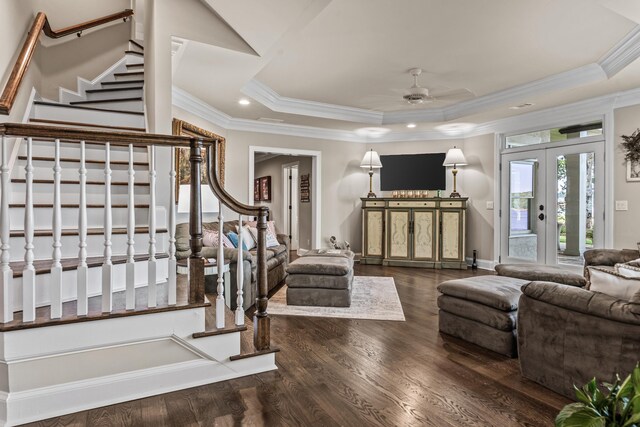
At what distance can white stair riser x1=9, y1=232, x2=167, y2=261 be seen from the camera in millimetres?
2410

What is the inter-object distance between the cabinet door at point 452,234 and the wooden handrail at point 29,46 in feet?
19.0

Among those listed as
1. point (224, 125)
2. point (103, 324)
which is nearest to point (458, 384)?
point (103, 324)

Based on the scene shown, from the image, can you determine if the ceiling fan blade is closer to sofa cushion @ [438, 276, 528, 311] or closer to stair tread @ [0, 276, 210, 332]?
sofa cushion @ [438, 276, 528, 311]

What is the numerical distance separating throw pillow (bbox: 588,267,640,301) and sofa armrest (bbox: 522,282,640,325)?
4 centimetres

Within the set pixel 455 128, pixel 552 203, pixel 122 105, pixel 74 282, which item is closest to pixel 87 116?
pixel 122 105

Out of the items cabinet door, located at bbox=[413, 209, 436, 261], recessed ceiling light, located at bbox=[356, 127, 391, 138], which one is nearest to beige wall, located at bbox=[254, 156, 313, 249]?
recessed ceiling light, located at bbox=[356, 127, 391, 138]

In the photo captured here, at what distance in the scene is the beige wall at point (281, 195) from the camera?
8.31 meters

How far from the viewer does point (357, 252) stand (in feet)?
Result: 24.1

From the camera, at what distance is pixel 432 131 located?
23.2ft

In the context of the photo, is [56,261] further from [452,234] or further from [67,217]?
[452,234]

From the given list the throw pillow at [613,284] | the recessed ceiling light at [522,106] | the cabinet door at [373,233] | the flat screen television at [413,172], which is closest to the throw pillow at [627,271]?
the throw pillow at [613,284]

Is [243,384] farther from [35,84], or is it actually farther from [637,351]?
[35,84]

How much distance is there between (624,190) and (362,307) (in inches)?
145

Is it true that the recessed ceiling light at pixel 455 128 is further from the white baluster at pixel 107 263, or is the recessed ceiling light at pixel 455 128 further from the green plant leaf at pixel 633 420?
the green plant leaf at pixel 633 420
